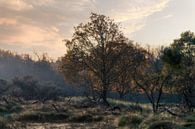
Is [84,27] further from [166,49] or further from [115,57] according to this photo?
[166,49]

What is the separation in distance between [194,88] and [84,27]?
1811cm

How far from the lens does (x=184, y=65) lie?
1844 inches

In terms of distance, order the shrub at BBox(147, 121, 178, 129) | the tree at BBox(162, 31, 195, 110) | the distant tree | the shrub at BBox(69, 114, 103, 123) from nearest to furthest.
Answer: the shrub at BBox(147, 121, 178, 129) < the shrub at BBox(69, 114, 103, 123) < the tree at BBox(162, 31, 195, 110) < the distant tree

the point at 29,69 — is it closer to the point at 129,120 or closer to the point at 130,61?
the point at 130,61

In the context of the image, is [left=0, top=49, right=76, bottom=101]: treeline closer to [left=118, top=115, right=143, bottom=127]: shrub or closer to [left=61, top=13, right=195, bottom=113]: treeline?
[left=61, top=13, right=195, bottom=113]: treeline

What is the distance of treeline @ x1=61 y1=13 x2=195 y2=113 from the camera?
156 feet

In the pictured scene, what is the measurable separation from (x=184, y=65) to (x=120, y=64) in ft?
70.2

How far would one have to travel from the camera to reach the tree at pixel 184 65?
143 feet

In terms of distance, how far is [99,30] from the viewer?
201 ft

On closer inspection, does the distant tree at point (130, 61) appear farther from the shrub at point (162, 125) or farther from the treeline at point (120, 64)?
the shrub at point (162, 125)

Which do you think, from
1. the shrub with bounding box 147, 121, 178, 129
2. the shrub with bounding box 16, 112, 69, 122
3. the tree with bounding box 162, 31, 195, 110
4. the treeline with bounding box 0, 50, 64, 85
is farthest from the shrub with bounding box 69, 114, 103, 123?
the treeline with bounding box 0, 50, 64, 85

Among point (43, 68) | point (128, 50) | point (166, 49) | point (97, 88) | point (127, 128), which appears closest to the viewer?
point (127, 128)

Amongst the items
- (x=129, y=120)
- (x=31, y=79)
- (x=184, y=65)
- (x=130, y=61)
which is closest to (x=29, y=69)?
(x=31, y=79)

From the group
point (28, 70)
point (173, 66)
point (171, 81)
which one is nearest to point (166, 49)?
point (173, 66)
